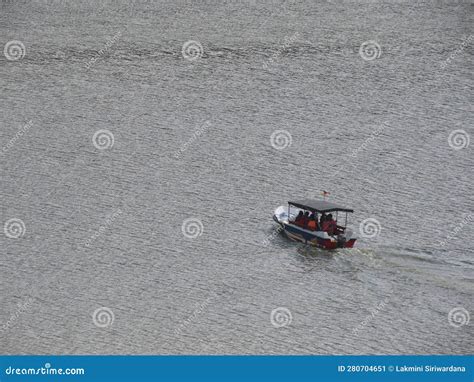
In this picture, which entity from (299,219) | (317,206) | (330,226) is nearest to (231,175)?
(299,219)

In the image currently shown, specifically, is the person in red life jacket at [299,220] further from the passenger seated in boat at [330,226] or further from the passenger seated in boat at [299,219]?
the passenger seated in boat at [330,226]

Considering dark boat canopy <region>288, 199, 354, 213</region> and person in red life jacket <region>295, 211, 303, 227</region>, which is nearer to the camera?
dark boat canopy <region>288, 199, 354, 213</region>

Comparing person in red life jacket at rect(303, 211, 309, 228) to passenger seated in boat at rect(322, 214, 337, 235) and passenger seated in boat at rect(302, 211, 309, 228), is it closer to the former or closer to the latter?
passenger seated in boat at rect(302, 211, 309, 228)

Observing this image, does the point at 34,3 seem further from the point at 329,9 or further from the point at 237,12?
the point at 329,9

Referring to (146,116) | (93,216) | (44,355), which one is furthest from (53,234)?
(146,116)

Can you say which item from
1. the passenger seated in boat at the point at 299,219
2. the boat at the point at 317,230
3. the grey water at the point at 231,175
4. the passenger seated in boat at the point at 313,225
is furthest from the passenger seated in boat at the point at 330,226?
the passenger seated in boat at the point at 299,219

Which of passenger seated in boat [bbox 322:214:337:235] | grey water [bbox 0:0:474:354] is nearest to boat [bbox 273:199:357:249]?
passenger seated in boat [bbox 322:214:337:235]
